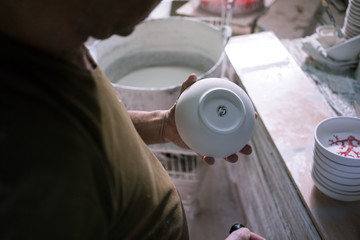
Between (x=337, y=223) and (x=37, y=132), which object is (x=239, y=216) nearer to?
(x=337, y=223)

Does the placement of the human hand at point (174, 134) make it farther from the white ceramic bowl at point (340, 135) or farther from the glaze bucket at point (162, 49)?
the glaze bucket at point (162, 49)

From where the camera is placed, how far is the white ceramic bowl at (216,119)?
0.79 metres

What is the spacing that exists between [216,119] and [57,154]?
45 cm

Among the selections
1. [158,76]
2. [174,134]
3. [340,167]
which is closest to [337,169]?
[340,167]

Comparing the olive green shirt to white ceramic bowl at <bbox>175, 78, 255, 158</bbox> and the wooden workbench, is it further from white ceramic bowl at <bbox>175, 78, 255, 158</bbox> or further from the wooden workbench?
the wooden workbench

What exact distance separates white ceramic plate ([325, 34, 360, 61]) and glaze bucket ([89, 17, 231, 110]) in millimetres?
490

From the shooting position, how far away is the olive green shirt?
1.38 feet

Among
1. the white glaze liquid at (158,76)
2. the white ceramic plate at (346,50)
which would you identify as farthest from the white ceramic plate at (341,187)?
the white glaze liquid at (158,76)

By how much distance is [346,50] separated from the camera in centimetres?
119

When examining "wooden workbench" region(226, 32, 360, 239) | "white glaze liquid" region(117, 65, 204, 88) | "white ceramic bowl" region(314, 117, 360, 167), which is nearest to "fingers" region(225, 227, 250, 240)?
"wooden workbench" region(226, 32, 360, 239)

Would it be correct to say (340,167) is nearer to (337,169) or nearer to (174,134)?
(337,169)

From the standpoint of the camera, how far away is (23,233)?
0.42 m

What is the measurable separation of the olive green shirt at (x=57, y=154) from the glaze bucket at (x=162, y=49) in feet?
3.24

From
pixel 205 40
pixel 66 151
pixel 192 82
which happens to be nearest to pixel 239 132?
pixel 192 82
